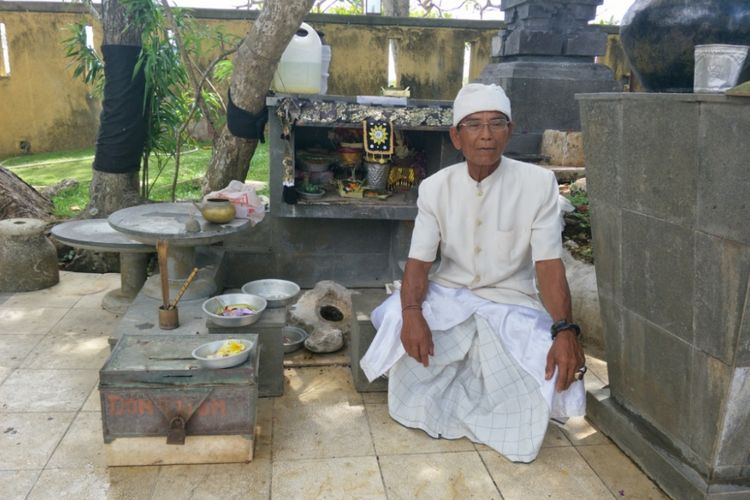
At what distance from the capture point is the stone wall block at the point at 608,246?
3158mm

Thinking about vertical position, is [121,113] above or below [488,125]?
above

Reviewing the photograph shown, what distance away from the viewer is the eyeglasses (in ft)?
10.5

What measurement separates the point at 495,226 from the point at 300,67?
2.98 meters

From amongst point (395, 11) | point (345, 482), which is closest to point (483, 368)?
point (345, 482)

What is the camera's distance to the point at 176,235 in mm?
4254

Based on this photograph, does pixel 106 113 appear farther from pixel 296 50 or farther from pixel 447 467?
pixel 447 467

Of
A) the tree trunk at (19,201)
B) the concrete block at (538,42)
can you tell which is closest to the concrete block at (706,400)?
the concrete block at (538,42)

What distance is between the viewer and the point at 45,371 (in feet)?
13.3

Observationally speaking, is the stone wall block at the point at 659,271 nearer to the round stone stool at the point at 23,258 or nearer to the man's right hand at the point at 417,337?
the man's right hand at the point at 417,337

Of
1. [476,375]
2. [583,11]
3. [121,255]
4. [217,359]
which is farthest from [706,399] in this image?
[583,11]

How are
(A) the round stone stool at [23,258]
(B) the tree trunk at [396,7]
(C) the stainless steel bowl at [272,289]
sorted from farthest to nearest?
(B) the tree trunk at [396,7]
(A) the round stone stool at [23,258]
(C) the stainless steel bowl at [272,289]

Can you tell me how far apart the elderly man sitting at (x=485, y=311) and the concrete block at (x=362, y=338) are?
0.63 feet

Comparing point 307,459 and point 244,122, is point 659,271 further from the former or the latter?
point 244,122

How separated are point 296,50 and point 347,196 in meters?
1.39
